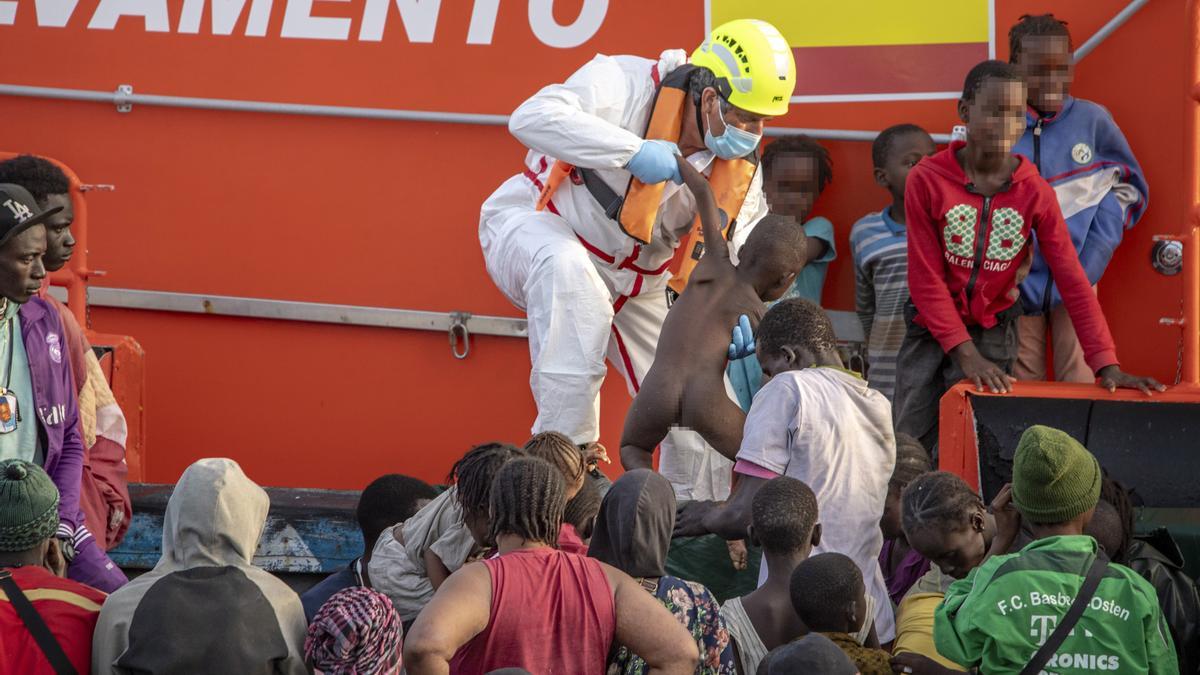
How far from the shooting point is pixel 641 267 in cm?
662

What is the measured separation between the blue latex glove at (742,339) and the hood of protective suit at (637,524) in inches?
64.4

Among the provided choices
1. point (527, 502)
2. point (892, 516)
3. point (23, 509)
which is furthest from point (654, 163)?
point (23, 509)

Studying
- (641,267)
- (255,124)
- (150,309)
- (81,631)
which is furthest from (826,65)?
(81,631)

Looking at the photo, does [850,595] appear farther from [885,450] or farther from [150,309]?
[150,309]

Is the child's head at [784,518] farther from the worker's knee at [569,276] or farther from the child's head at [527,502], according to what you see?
the worker's knee at [569,276]

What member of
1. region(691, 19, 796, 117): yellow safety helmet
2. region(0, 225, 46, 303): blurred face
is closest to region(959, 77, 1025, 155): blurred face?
region(691, 19, 796, 117): yellow safety helmet

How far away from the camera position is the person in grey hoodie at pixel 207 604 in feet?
11.8

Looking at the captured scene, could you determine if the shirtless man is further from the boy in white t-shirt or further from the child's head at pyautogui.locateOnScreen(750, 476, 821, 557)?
the child's head at pyautogui.locateOnScreen(750, 476, 821, 557)

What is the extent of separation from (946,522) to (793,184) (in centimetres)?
279

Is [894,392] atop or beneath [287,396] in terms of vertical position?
atop

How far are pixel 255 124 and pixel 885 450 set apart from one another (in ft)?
12.9

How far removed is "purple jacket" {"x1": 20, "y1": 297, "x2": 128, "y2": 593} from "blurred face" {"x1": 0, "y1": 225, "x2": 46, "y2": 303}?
210 millimetres

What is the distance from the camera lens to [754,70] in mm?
6219

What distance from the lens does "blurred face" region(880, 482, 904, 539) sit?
5109mm
